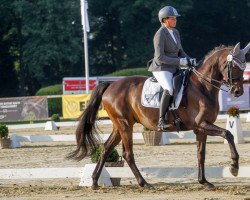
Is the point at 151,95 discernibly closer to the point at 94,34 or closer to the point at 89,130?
the point at 89,130

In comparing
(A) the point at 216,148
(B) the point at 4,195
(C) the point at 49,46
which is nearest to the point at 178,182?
(B) the point at 4,195

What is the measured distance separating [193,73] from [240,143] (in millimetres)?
8158

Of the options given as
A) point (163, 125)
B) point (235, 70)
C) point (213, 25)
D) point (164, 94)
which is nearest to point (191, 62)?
point (164, 94)

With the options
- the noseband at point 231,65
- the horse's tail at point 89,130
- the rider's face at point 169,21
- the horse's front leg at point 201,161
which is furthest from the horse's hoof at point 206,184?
the rider's face at point 169,21

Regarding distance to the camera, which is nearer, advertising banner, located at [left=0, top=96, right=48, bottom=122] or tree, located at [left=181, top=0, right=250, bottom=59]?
advertising banner, located at [left=0, top=96, right=48, bottom=122]

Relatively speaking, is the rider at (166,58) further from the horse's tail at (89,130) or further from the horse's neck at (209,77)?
the horse's tail at (89,130)

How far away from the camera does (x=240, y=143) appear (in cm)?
1952

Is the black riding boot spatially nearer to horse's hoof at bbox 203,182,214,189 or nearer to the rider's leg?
the rider's leg

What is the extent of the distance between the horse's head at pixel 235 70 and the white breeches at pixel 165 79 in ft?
2.70

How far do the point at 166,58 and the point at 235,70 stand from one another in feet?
3.32

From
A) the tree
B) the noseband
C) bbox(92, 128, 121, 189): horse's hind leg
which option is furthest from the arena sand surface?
the tree

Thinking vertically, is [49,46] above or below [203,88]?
below

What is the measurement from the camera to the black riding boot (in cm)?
1159

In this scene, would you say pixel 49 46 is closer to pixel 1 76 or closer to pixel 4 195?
pixel 1 76
